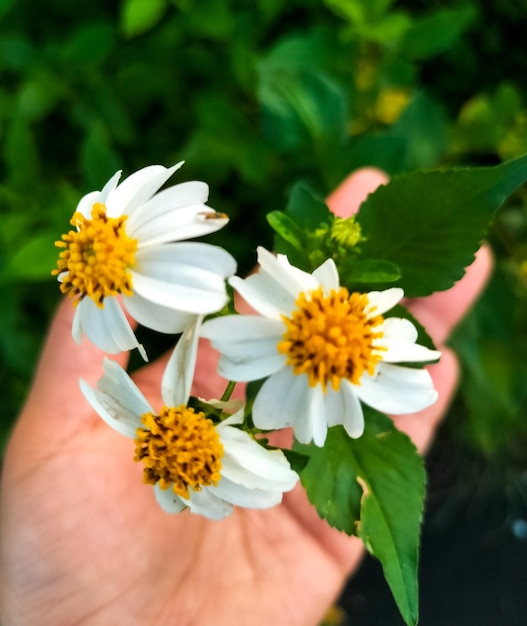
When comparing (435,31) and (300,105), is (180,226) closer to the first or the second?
(300,105)

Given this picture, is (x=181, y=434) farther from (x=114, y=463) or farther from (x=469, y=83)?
(x=469, y=83)

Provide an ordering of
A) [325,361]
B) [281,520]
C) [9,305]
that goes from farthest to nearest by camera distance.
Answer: [9,305] → [281,520] → [325,361]

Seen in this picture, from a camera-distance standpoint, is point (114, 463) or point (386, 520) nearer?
point (386, 520)

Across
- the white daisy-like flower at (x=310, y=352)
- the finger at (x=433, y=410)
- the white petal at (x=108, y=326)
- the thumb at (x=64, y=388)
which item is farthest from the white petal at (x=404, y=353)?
the finger at (x=433, y=410)

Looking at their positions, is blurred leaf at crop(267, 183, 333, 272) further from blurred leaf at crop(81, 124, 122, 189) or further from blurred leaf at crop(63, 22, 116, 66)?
blurred leaf at crop(63, 22, 116, 66)

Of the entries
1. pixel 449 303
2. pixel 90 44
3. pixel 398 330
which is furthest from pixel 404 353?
pixel 90 44

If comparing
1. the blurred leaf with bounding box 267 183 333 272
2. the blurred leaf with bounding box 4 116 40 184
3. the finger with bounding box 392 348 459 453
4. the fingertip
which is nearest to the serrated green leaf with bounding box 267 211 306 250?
the blurred leaf with bounding box 267 183 333 272

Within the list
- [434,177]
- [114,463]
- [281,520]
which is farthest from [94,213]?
[281,520]
